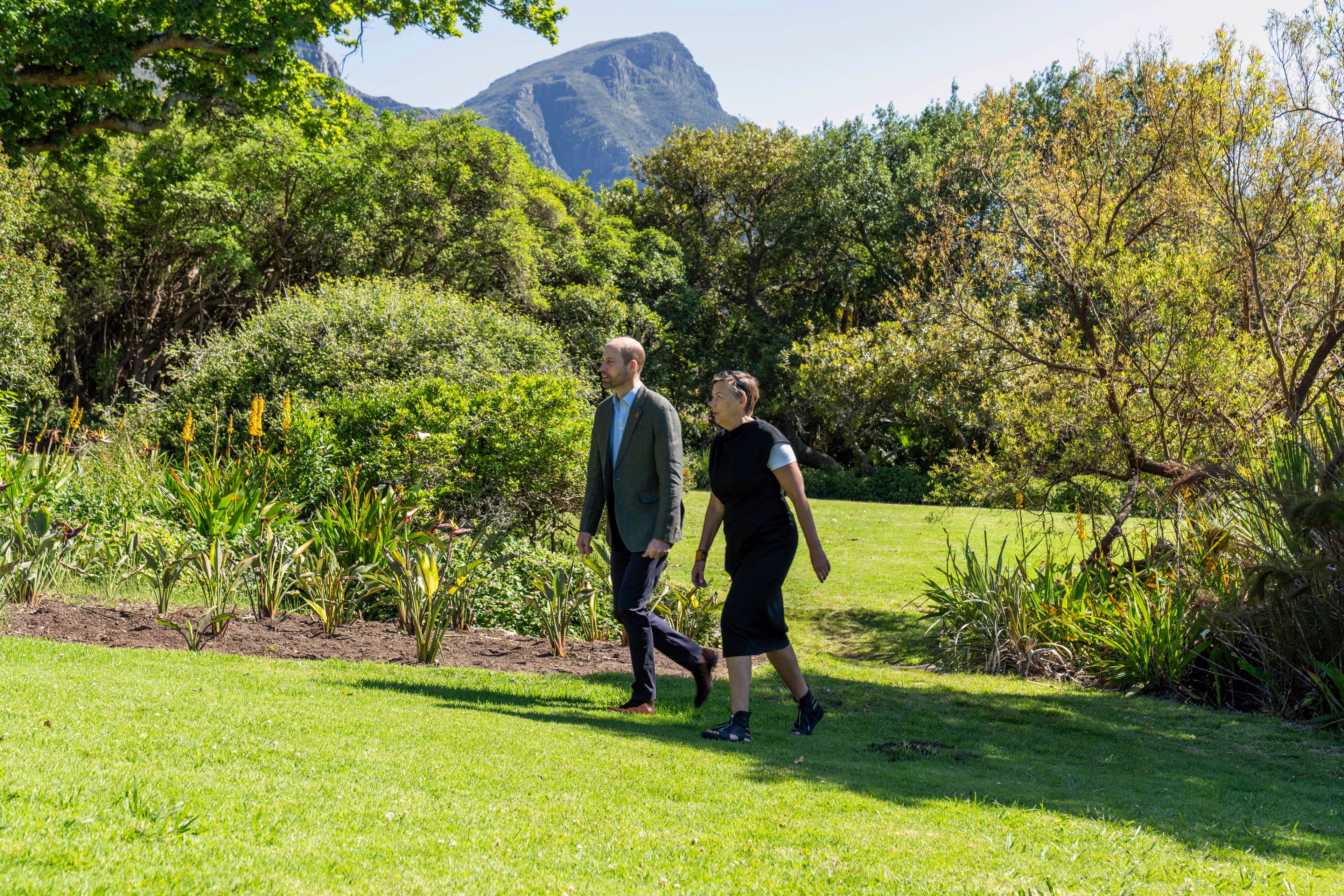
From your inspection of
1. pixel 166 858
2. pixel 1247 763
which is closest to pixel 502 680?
pixel 166 858

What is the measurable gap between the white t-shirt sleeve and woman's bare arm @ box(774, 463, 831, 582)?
0.7 inches

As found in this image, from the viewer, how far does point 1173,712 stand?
6.63 metres

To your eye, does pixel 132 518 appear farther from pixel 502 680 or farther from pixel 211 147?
pixel 211 147

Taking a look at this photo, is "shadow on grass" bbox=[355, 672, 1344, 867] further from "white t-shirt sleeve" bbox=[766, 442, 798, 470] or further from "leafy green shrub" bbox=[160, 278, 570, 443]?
"leafy green shrub" bbox=[160, 278, 570, 443]

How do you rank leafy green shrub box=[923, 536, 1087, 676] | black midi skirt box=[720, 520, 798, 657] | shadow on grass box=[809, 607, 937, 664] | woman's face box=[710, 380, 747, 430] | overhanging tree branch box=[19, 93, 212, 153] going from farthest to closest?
1. overhanging tree branch box=[19, 93, 212, 153]
2. shadow on grass box=[809, 607, 937, 664]
3. leafy green shrub box=[923, 536, 1087, 676]
4. woman's face box=[710, 380, 747, 430]
5. black midi skirt box=[720, 520, 798, 657]

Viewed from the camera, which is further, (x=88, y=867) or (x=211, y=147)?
(x=211, y=147)

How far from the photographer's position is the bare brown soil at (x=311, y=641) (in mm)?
6281

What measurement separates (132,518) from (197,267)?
21.5 metres

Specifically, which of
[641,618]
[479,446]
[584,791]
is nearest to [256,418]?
[479,446]

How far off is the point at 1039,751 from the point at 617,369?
3301mm

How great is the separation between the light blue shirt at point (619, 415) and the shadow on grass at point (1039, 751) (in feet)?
5.06

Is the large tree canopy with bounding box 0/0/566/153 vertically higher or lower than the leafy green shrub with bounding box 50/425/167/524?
higher

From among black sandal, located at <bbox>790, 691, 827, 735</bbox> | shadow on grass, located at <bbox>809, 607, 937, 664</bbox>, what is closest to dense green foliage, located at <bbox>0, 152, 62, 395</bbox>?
shadow on grass, located at <bbox>809, 607, 937, 664</bbox>

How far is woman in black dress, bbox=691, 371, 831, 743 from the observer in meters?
5.03
